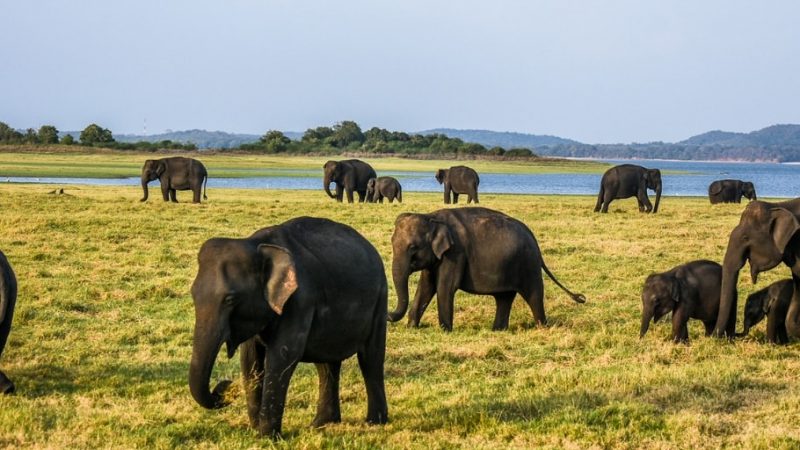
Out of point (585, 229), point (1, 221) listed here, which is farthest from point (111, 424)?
point (585, 229)

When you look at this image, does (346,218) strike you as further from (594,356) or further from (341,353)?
(341,353)

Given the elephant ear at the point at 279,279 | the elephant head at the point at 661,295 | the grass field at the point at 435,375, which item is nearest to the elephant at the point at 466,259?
the grass field at the point at 435,375

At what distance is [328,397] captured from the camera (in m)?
8.53

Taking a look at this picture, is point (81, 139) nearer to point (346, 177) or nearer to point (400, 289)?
point (346, 177)

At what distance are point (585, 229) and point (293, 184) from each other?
1569 inches

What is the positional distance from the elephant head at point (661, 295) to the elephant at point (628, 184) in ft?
78.4

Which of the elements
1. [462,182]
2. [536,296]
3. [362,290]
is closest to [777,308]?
[536,296]

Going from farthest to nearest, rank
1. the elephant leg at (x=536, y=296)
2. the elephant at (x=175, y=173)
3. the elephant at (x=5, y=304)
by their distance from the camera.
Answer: the elephant at (x=175, y=173) → the elephant leg at (x=536, y=296) → the elephant at (x=5, y=304)

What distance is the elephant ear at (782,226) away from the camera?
37.9 feet

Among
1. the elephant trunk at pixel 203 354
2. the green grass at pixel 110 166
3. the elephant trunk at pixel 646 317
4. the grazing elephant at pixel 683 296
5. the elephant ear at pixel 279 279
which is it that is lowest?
the green grass at pixel 110 166

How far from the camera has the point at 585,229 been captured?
26750mm

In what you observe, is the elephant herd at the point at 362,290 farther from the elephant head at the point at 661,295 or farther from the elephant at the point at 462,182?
the elephant at the point at 462,182

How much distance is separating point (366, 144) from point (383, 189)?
107m

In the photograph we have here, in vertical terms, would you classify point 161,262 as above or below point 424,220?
below
